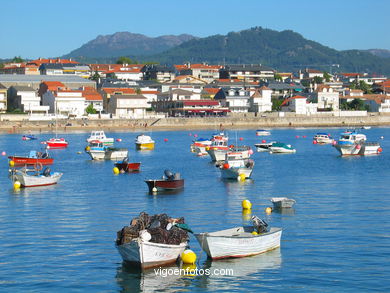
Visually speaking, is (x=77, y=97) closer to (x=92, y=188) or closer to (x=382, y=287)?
(x=92, y=188)

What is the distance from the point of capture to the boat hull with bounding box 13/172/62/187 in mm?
38438

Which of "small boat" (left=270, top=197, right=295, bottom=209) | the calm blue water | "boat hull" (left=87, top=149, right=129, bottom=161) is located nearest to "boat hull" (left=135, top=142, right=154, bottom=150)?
"boat hull" (left=87, top=149, right=129, bottom=161)

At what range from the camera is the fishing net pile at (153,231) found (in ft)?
66.4

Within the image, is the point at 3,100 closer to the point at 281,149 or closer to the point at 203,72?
the point at 281,149

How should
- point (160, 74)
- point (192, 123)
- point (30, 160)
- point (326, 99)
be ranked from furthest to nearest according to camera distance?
point (160, 74), point (326, 99), point (192, 123), point (30, 160)

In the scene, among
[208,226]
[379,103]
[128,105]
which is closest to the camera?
[208,226]

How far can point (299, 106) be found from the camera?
124 m

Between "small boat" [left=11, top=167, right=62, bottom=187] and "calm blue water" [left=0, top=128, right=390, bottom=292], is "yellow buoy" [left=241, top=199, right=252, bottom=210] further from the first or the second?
"small boat" [left=11, top=167, right=62, bottom=187]

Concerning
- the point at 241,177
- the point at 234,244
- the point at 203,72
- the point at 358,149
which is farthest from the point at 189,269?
the point at 203,72

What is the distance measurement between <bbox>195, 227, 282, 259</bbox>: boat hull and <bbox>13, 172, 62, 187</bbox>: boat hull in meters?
18.7

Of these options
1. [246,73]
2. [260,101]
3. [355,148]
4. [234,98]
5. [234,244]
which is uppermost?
[246,73]

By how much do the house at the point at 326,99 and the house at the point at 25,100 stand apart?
47.9 metres

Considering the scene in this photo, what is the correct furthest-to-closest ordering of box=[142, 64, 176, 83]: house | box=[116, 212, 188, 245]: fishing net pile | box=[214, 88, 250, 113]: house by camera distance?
box=[142, 64, 176, 83]: house → box=[214, 88, 250, 113]: house → box=[116, 212, 188, 245]: fishing net pile

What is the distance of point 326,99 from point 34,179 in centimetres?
9925
